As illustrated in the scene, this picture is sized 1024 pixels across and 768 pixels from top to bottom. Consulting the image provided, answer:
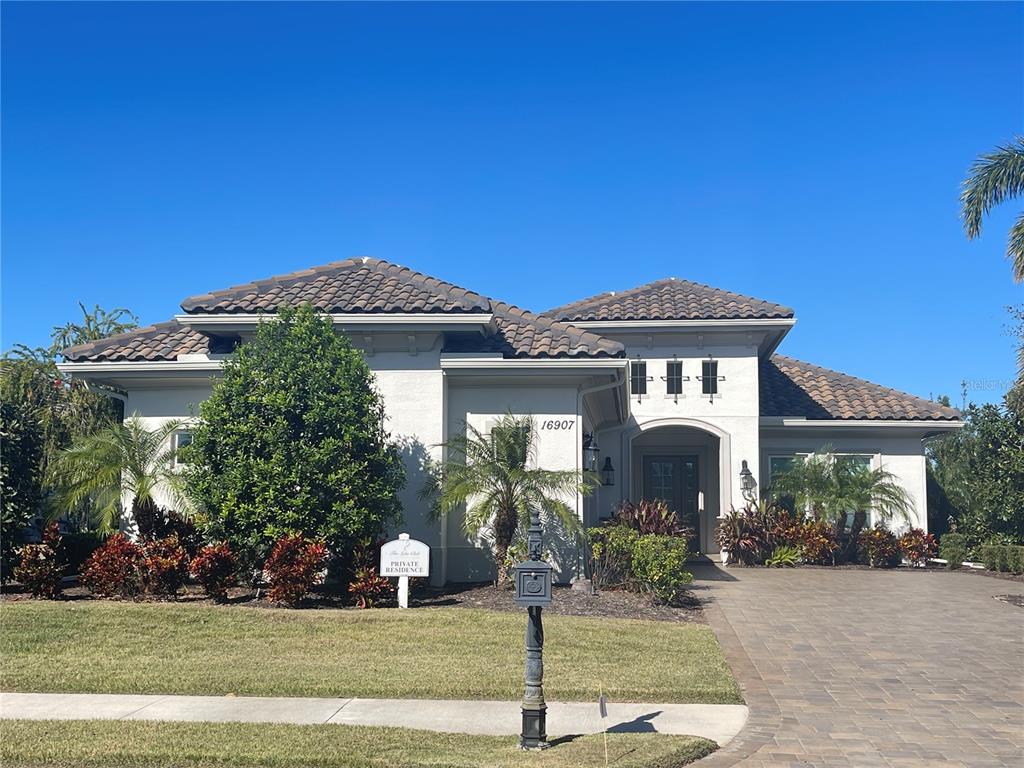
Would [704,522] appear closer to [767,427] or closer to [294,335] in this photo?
[767,427]

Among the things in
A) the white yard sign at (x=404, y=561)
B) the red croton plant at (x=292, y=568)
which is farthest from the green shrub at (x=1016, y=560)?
the red croton plant at (x=292, y=568)

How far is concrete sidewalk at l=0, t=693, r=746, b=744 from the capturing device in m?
8.14

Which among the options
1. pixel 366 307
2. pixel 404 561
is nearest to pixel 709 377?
pixel 366 307

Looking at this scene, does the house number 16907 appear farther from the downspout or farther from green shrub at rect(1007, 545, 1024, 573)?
green shrub at rect(1007, 545, 1024, 573)

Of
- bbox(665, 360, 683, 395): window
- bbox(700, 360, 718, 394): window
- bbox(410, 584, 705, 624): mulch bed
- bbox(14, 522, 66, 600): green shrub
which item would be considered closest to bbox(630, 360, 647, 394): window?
bbox(665, 360, 683, 395): window

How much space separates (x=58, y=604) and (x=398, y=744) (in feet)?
25.2

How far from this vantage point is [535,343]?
54.5 ft

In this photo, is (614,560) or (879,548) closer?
(614,560)

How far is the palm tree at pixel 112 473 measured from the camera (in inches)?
563

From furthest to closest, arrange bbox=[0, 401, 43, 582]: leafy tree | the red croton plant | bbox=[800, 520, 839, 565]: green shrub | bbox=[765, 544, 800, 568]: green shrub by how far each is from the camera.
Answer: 1. bbox=[800, 520, 839, 565]: green shrub
2. bbox=[765, 544, 800, 568]: green shrub
3. bbox=[0, 401, 43, 582]: leafy tree
4. the red croton plant

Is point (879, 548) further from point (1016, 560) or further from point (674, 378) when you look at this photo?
point (674, 378)

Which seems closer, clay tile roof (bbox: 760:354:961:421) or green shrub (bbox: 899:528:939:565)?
green shrub (bbox: 899:528:939:565)

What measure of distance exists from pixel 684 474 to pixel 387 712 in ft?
60.9

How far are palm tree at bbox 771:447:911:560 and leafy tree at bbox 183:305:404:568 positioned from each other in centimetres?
1211
